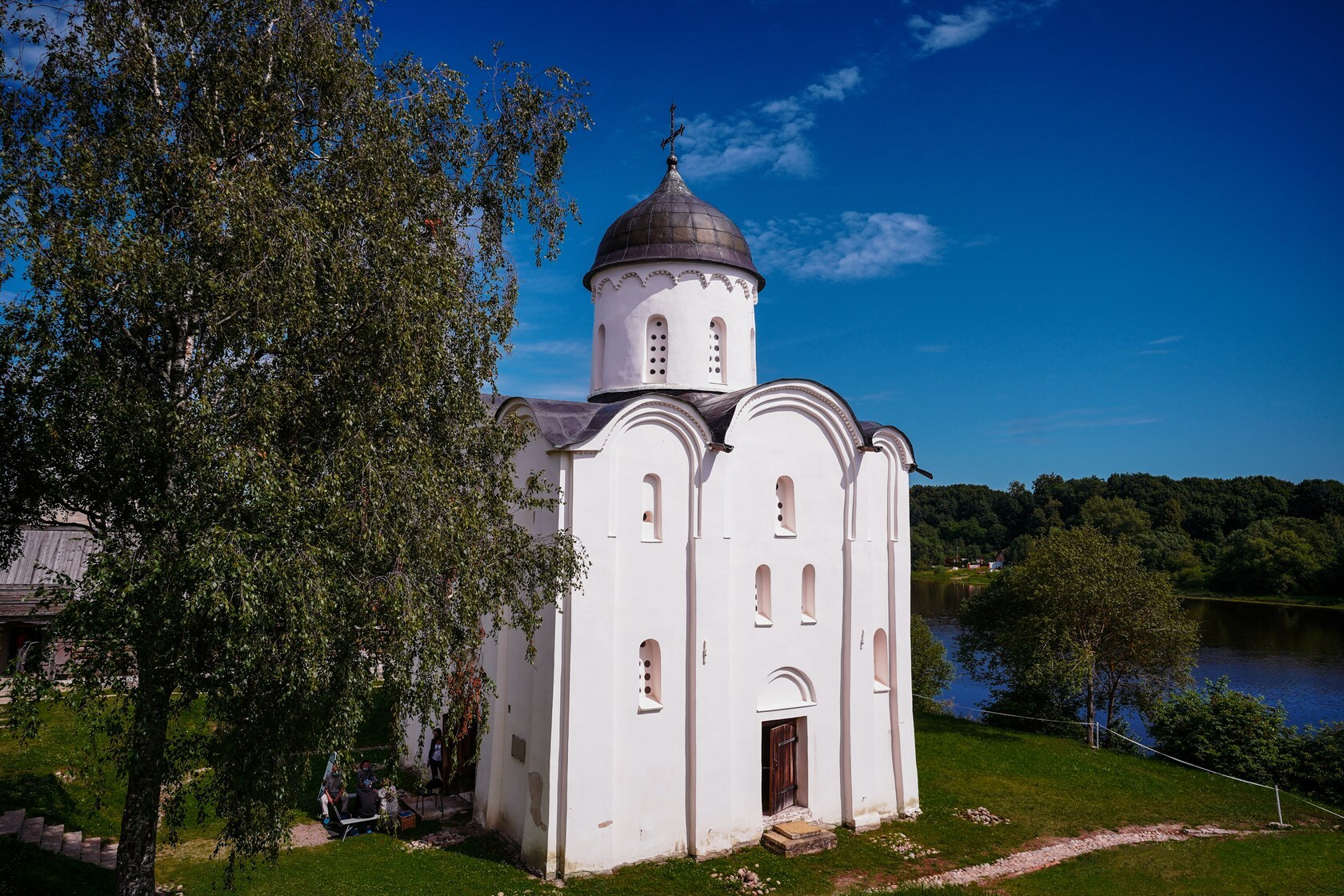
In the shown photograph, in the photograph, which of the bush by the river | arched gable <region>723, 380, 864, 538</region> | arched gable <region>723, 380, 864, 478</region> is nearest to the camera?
arched gable <region>723, 380, 864, 478</region>

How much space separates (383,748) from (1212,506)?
244ft

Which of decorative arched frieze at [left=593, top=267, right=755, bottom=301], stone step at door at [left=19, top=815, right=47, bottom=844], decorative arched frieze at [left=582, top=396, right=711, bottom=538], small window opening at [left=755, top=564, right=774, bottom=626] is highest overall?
decorative arched frieze at [left=593, top=267, right=755, bottom=301]

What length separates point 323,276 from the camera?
23.5ft

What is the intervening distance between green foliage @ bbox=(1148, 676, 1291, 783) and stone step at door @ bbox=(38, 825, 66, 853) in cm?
2100

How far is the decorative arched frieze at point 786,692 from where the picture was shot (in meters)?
11.9

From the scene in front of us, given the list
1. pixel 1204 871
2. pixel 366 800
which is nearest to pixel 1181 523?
pixel 1204 871

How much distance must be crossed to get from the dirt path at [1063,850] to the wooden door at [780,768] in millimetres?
2231

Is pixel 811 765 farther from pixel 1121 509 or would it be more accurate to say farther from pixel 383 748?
pixel 1121 509

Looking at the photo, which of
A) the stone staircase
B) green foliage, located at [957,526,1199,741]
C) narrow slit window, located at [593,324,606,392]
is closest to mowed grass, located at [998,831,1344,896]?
green foliage, located at [957,526,1199,741]

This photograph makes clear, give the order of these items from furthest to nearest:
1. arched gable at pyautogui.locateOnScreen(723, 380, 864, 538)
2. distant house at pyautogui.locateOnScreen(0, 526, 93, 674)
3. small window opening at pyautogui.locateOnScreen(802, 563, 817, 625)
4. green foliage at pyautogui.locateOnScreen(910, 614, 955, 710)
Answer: green foliage at pyautogui.locateOnScreen(910, 614, 955, 710)
distant house at pyautogui.locateOnScreen(0, 526, 93, 674)
small window opening at pyautogui.locateOnScreen(802, 563, 817, 625)
arched gable at pyautogui.locateOnScreen(723, 380, 864, 538)

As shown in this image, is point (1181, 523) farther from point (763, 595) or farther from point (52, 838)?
point (52, 838)

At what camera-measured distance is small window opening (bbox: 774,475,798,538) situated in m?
12.5

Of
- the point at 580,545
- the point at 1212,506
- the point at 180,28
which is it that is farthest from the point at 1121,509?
the point at 180,28

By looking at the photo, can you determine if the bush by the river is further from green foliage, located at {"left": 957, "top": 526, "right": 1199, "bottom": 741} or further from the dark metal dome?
the dark metal dome
